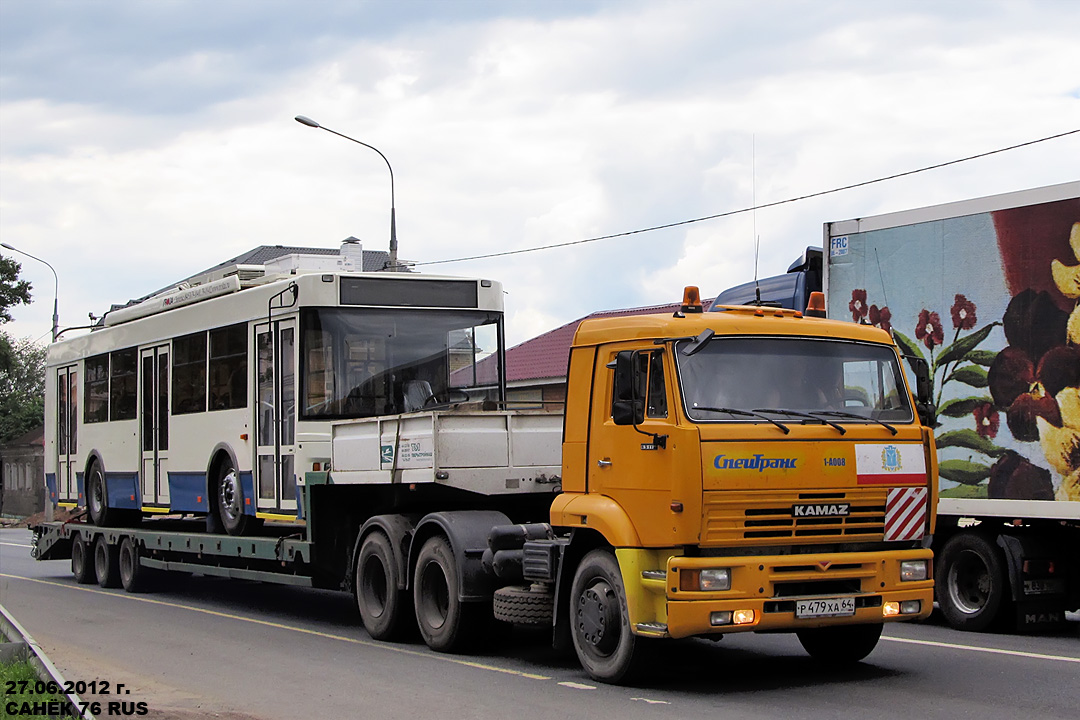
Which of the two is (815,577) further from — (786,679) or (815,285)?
(815,285)

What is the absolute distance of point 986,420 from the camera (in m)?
12.2

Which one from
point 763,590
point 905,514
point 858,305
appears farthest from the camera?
point 858,305

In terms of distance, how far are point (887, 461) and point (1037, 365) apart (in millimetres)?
3402

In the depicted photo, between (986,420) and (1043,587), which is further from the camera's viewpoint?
(986,420)

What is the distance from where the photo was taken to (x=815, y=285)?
1449 cm

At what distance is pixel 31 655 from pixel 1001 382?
8522 millimetres

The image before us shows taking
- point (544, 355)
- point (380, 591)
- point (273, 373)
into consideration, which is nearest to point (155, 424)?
point (273, 373)

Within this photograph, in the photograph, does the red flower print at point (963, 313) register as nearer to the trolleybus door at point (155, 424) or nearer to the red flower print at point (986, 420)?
the red flower print at point (986, 420)

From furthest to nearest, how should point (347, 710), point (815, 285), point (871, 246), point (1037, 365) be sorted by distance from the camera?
point (815, 285) → point (871, 246) → point (1037, 365) → point (347, 710)

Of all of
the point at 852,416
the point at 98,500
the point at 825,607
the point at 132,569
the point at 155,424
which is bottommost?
the point at 132,569

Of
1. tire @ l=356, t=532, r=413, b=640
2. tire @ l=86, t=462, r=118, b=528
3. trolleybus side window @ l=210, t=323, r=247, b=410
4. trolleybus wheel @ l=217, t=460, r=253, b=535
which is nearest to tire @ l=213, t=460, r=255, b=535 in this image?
trolleybus wheel @ l=217, t=460, r=253, b=535

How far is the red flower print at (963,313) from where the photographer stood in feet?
40.8

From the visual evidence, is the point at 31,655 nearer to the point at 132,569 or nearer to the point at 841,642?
the point at 841,642

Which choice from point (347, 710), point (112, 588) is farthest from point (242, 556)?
point (347, 710)
